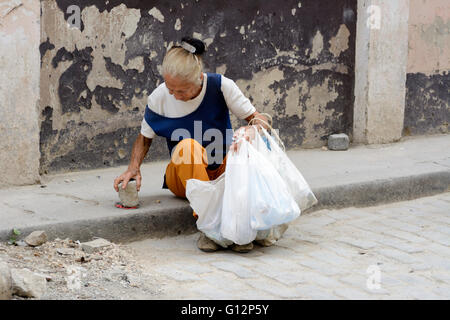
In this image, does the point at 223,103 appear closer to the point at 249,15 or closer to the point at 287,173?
the point at 287,173

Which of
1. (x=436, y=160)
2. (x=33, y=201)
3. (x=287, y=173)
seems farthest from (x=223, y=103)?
(x=436, y=160)

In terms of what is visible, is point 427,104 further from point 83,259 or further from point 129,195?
point 83,259

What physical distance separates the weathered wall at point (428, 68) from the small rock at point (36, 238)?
4.25 metres

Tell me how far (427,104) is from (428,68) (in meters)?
0.34

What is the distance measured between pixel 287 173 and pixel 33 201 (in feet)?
5.02

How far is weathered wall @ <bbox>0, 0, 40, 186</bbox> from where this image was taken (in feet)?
15.4

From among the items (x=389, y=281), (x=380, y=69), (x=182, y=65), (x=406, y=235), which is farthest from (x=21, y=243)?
(x=380, y=69)

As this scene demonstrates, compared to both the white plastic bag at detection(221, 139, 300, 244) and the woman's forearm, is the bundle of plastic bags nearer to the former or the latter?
the white plastic bag at detection(221, 139, 300, 244)

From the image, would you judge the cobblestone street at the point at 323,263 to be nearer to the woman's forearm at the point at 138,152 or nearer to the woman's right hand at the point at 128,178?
the woman's right hand at the point at 128,178

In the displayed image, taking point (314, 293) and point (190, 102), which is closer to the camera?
point (314, 293)

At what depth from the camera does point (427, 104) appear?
23.8 feet

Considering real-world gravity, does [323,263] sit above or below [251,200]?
below

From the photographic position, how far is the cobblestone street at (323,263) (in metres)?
3.39

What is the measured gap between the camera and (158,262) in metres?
3.82
